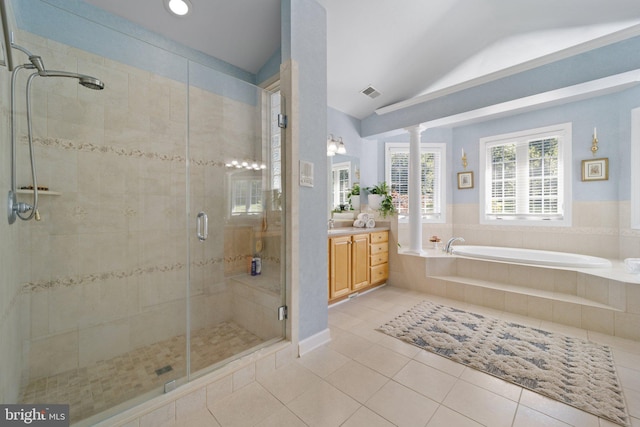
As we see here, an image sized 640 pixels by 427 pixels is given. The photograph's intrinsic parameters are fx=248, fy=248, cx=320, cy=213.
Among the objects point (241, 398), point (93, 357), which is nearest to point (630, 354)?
point (241, 398)

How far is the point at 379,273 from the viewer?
11.9 feet

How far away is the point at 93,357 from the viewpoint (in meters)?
1.81

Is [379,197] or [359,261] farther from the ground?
[379,197]

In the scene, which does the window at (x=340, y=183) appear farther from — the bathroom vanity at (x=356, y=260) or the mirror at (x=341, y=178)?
the bathroom vanity at (x=356, y=260)

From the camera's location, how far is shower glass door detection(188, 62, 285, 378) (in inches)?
82.5

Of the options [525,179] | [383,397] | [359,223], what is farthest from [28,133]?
[525,179]

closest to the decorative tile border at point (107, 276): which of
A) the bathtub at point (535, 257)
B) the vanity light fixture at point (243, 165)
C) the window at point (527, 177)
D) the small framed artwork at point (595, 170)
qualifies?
the vanity light fixture at point (243, 165)

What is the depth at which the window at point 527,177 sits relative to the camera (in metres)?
3.77

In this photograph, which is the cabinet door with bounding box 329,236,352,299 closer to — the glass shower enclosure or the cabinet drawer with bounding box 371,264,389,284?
the cabinet drawer with bounding box 371,264,389,284

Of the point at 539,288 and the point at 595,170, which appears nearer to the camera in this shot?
the point at 539,288

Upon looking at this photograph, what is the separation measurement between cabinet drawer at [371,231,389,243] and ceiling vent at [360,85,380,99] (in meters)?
2.04

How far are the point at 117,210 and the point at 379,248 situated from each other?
119 inches

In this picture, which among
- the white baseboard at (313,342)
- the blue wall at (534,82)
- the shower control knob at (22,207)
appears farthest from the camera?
the blue wall at (534,82)

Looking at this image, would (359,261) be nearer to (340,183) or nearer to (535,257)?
(340,183)
